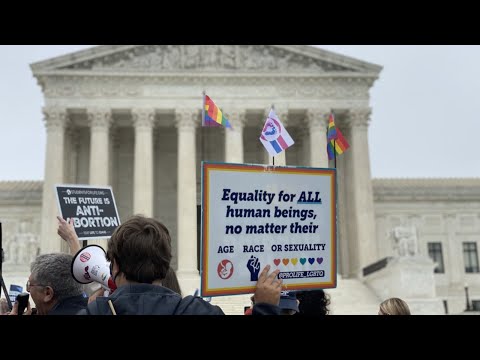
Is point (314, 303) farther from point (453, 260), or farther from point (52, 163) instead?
point (453, 260)

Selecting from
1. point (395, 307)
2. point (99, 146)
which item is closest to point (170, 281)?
point (395, 307)

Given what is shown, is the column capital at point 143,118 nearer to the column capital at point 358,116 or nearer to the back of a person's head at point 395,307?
the column capital at point 358,116

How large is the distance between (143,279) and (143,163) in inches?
1573

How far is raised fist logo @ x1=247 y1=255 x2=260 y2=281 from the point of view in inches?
177

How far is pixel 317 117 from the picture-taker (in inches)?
1748

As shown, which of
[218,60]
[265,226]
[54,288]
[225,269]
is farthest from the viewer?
[218,60]

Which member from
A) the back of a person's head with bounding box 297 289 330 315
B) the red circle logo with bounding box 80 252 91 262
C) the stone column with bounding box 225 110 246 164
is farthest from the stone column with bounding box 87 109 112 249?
the red circle logo with bounding box 80 252 91 262

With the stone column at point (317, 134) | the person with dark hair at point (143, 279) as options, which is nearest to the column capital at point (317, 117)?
the stone column at point (317, 134)

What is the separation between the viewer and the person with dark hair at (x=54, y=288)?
485 cm

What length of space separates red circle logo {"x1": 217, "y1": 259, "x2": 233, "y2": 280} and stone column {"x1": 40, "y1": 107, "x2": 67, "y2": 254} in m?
39.5

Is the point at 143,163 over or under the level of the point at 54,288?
over

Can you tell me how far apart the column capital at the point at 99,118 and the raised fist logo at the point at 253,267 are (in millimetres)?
40292
